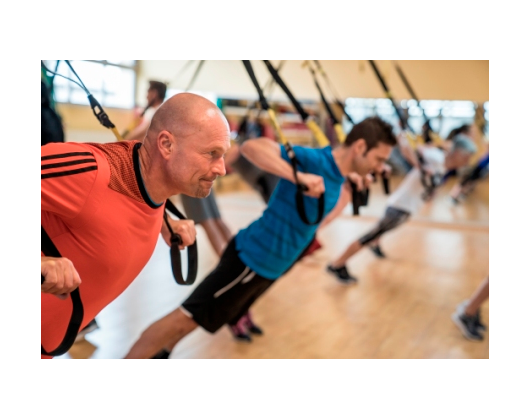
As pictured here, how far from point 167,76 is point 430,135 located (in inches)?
95.2

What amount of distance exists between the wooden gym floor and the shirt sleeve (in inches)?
64.3

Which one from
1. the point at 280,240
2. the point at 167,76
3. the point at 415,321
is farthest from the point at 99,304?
the point at 167,76

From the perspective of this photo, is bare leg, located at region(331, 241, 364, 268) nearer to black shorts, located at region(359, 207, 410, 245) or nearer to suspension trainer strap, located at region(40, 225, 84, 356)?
black shorts, located at region(359, 207, 410, 245)

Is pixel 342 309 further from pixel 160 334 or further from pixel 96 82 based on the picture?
pixel 96 82

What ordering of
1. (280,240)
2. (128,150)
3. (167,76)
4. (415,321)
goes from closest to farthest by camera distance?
(128,150)
(280,240)
(415,321)
(167,76)

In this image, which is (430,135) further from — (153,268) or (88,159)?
(88,159)

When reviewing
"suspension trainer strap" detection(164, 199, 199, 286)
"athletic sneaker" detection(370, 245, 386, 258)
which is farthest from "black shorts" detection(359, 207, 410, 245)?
"suspension trainer strap" detection(164, 199, 199, 286)

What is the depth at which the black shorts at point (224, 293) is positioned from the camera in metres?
2.01

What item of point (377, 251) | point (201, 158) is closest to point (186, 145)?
point (201, 158)

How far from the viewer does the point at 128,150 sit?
1.24 metres

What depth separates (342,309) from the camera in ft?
12.1

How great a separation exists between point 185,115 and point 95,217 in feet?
0.98

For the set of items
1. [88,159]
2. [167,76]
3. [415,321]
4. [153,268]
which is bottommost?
[415,321]

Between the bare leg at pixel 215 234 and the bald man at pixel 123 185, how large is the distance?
2132 millimetres
